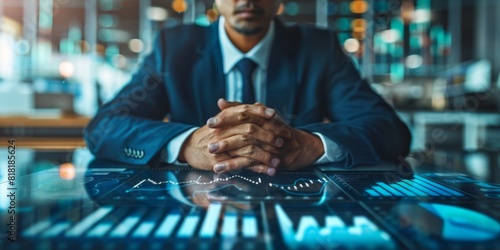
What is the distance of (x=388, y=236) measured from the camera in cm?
34

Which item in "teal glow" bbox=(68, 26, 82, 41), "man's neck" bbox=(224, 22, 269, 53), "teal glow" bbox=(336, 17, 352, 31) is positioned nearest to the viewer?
"man's neck" bbox=(224, 22, 269, 53)

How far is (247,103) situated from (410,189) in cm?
43

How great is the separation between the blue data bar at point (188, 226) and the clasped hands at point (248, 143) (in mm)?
310

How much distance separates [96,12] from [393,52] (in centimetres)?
325

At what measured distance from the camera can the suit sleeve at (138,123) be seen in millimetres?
833

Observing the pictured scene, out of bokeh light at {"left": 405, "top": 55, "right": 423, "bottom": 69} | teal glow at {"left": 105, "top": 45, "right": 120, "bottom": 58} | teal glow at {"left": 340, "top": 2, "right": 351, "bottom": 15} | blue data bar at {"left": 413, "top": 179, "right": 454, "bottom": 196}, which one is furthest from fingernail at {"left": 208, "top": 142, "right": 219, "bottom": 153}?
teal glow at {"left": 105, "top": 45, "right": 120, "bottom": 58}

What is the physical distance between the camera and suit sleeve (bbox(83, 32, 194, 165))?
2.73ft

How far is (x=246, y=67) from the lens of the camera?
1.07 metres

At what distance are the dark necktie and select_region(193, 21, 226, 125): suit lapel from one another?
50mm

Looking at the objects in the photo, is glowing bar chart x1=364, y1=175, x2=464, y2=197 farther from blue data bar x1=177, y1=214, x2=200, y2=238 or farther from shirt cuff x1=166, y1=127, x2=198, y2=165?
shirt cuff x1=166, y1=127, x2=198, y2=165

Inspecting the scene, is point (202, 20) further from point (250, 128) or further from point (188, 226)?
point (188, 226)

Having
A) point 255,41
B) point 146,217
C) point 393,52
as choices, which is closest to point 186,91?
point 255,41

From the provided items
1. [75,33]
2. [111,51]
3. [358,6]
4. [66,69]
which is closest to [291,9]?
[358,6]

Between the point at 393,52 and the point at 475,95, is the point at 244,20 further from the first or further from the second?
the point at 393,52
